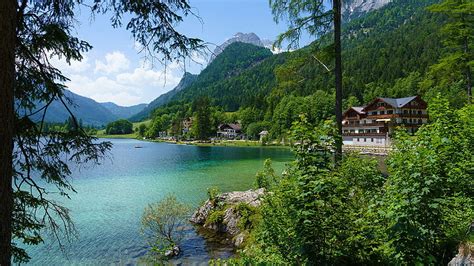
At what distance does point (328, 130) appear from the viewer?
5.79 metres

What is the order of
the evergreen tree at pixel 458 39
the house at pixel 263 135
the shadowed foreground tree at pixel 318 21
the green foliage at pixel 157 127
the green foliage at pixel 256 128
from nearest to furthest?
1. the shadowed foreground tree at pixel 318 21
2. the evergreen tree at pixel 458 39
3. the house at pixel 263 135
4. the green foliage at pixel 256 128
5. the green foliage at pixel 157 127

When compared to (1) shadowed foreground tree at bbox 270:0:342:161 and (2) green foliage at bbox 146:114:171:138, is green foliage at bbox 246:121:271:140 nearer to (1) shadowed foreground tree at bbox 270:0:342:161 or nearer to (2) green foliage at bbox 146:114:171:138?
(2) green foliage at bbox 146:114:171:138

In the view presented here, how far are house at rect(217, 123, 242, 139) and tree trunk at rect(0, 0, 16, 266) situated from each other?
135 m

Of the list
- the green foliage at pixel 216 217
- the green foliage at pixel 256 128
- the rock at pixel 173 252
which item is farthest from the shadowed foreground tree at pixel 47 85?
the green foliage at pixel 256 128

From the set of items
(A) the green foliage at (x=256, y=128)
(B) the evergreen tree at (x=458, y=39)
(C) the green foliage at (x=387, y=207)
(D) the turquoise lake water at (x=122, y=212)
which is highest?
(B) the evergreen tree at (x=458, y=39)

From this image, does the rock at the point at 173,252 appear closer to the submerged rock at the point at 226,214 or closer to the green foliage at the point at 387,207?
the submerged rock at the point at 226,214

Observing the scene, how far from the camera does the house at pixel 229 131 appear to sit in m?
142

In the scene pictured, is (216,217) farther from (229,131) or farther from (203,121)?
(229,131)

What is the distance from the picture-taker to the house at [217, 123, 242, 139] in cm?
14150

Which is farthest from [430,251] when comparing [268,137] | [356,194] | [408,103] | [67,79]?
[268,137]

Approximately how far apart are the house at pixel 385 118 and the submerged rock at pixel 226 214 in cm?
5569

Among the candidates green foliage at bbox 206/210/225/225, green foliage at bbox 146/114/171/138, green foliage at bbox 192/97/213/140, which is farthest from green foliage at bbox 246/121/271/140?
green foliage at bbox 206/210/225/225

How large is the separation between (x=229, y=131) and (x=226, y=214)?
126018 millimetres

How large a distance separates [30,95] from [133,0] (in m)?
2.67
